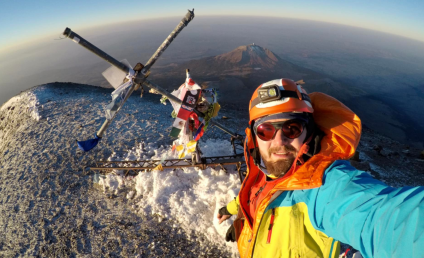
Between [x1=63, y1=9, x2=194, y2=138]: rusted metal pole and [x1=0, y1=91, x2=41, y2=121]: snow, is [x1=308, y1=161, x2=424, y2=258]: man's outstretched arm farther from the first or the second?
[x1=0, y1=91, x2=41, y2=121]: snow

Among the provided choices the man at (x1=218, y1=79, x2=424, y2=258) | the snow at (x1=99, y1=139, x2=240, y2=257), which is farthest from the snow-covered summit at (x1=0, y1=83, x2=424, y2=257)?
the man at (x1=218, y1=79, x2=424, y2=258)

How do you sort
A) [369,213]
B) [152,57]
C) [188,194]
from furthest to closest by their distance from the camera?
[188,194]
[152,57]
[369,213]

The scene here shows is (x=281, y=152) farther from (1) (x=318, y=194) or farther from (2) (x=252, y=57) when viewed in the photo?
(2) (x=252, y=57)

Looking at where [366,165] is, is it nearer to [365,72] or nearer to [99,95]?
[99,95]

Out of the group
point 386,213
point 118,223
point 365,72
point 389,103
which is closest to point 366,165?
point 386,213

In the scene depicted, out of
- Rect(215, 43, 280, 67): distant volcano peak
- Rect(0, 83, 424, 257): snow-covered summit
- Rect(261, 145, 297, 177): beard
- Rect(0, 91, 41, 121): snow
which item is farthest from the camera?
Rect(215, 43, 280, 67): distant volcano peak

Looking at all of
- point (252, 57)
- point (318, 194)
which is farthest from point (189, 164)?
point (252, 57)
